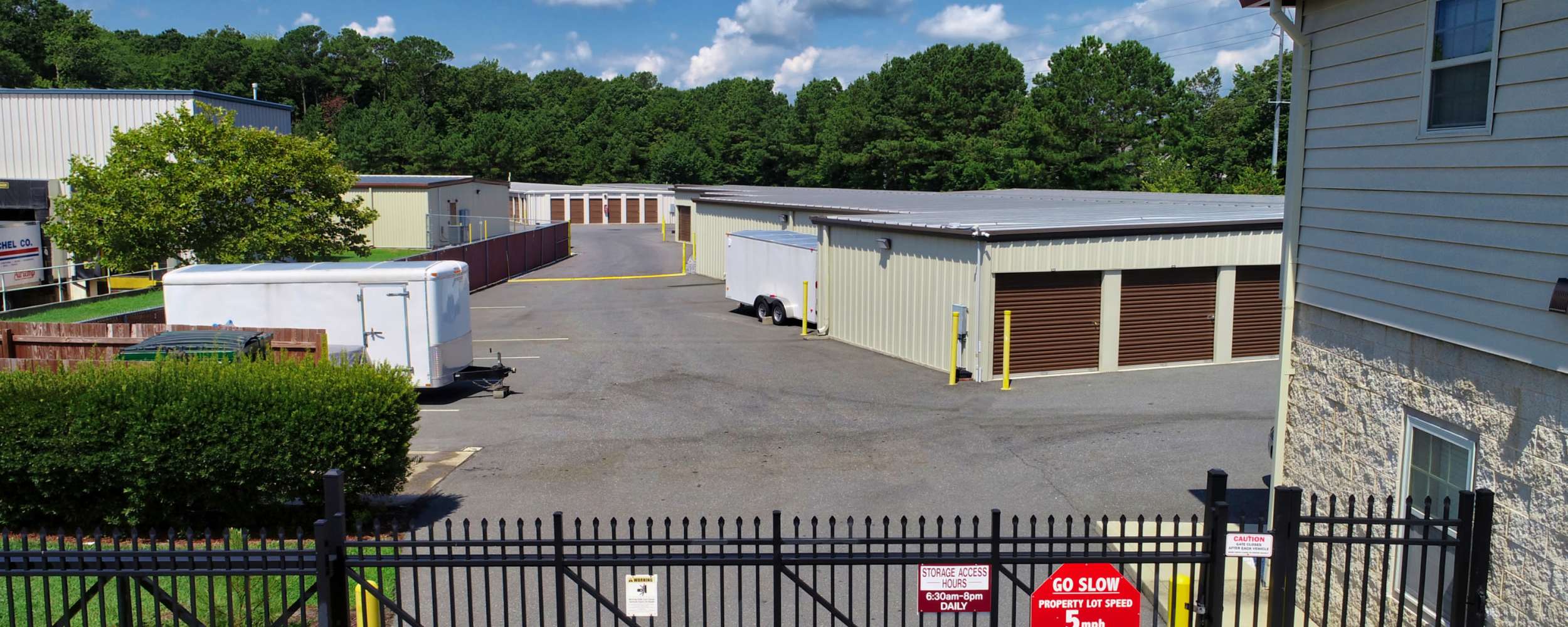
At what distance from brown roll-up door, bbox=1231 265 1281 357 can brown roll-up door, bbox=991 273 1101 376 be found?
3.21 meters

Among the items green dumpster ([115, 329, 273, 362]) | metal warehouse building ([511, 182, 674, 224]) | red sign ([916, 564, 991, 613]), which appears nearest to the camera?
red sign ([916, 564, 991, 613])

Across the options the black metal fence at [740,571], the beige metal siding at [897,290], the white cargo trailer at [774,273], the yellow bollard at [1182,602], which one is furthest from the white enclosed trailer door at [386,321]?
the yellow bollard at [1182,602]

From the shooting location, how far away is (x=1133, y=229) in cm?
2033

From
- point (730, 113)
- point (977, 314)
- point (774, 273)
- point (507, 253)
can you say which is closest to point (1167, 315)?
point (977, 314)

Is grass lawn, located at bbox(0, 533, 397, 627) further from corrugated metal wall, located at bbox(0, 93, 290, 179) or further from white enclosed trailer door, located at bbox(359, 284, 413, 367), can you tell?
corrugated metal wall, located at bbox(0, 93, 290, 179)

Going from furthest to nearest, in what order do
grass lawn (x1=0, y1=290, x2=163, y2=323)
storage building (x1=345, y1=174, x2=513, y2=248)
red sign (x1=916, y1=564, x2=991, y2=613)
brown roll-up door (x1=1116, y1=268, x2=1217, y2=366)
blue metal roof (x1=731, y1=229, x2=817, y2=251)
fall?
storage building (x1=345, y1=174, x2=513, y2=248)
blue metal roof (x1=731, y1=229, x2=817, y2=251)
grass lawn (x1=0, y1=290, x2=163, y2=323)
brown roll-up door (x1=1116, y1=268, x2=1217, y2=366)
red sign (x1=916, y1=564, x2=991, y2=613)

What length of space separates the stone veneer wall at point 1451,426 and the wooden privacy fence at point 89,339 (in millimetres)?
13195

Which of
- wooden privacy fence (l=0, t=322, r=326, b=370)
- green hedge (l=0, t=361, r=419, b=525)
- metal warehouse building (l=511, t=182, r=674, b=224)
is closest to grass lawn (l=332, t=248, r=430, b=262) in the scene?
wooden privacy fence (l=0, t=322, r=326, b=370)

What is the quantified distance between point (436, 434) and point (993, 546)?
11679mm

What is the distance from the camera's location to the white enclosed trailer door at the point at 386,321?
18.0 metres

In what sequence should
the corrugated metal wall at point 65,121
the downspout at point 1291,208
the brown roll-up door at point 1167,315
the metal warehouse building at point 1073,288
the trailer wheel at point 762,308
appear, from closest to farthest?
the downspout at point 1291,208 → the metal warehouse building at point 1073,288 → the brown roll-up door at point 1167,315 → the trailer wheel at point 762,308 → the corrugated metal wall at point 65,121

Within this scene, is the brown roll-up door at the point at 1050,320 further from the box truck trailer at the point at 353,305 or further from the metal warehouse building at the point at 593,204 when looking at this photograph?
the metal warehouse building at the point at 593,204

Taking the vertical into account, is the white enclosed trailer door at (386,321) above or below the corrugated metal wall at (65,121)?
below

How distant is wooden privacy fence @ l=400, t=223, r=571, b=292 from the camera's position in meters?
35.0
